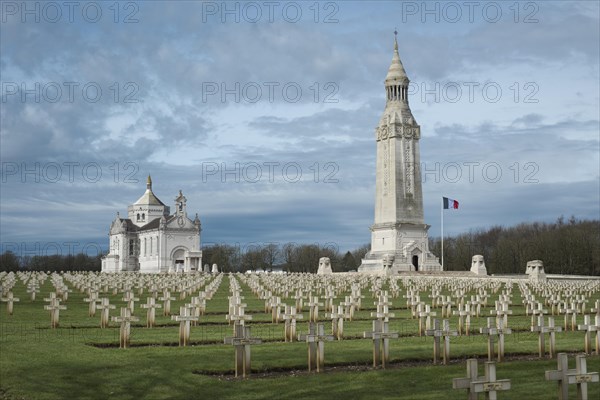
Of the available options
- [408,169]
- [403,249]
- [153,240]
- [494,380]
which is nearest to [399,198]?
[408,169]

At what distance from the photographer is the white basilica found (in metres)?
112

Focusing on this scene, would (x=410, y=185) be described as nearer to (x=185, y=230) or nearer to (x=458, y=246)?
(x=458, y=246)

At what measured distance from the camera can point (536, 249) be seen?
8931 centimetres

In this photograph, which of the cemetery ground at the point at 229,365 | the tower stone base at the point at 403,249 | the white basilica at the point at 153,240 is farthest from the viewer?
the white basilica at the point at 153,240

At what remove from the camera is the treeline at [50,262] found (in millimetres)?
121375

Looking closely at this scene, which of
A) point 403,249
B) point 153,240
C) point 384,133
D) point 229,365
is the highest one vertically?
point 384,133

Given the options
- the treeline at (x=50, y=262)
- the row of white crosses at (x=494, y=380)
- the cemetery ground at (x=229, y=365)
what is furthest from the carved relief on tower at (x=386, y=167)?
the row of white crosses at (x=494, y=380)

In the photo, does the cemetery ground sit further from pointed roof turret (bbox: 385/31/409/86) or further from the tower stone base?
pointed roof turret (bbox: 385/31/409/86)

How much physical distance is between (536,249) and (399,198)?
18.2 metres

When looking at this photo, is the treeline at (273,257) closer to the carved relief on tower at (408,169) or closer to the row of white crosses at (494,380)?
the carved relief on tower at (408,169)

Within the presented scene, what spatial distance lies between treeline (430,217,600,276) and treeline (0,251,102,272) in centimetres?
5873

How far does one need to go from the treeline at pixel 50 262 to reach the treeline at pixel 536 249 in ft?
193

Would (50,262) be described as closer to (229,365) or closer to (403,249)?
(403,249)

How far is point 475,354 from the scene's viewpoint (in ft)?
57.2
